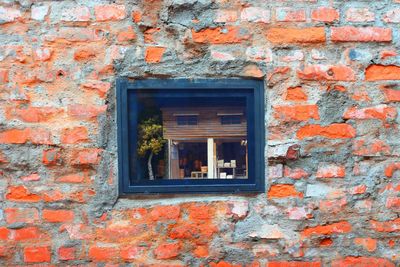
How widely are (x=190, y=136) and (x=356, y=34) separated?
980 millimetres

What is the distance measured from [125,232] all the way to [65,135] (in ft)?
1.86

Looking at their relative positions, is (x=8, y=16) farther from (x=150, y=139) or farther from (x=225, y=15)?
(x=225, y=15)

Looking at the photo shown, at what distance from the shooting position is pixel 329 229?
7.59 feet

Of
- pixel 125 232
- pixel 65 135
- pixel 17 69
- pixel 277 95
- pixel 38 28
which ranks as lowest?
pixel 125 232

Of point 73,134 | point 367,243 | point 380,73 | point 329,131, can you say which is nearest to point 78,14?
point 73,134

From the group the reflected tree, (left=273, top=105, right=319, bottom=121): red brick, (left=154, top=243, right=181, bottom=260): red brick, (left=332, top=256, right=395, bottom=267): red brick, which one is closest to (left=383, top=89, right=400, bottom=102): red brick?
(left=273, top=105, right=319, bottom=121): red brick

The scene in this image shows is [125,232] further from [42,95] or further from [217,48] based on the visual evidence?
[217,48]

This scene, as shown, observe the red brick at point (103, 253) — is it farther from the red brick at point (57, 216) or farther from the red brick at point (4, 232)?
the red brick at point (4, 232)

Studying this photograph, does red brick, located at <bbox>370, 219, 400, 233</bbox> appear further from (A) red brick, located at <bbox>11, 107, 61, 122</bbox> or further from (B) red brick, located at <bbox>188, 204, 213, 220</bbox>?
(A) red brick, located at <bbox>11, 107, 61, 122</bbox>

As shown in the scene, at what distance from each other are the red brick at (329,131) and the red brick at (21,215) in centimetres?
137

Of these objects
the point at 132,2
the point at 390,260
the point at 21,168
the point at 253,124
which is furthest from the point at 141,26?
the point at 390,260

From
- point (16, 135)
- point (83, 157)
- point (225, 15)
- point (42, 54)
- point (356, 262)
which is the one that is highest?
point (225, 15)

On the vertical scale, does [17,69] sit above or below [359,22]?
below

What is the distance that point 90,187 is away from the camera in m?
2.29
